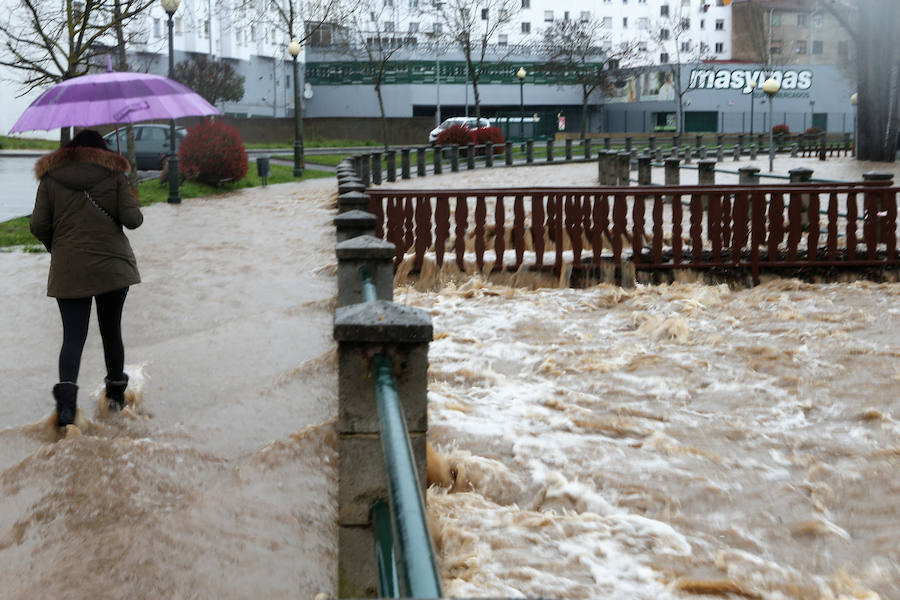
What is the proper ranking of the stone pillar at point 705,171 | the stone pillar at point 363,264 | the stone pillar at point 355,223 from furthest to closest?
1. the stone pillar at point 705,171
2. the stone pillar at point 355,223
3. the stone pillar at point 363,264

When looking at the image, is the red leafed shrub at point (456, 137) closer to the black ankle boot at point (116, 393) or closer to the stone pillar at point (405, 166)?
the stone pillar at point (405, 166)

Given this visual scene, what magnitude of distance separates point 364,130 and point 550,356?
189ft

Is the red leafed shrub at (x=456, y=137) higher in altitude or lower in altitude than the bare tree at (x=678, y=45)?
lower

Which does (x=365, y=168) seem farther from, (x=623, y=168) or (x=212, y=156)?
(x=623, y=168)

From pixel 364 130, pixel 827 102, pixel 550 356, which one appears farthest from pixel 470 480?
pixel 827 102

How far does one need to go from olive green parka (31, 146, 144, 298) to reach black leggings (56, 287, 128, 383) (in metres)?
0.11

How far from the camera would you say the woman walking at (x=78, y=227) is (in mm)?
6121

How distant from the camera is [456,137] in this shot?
40.1 meters

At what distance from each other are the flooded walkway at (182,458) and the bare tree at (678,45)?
61.2m

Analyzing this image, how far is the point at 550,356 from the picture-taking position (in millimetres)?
9320

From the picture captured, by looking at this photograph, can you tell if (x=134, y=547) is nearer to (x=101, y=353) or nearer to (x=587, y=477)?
(x=587, y=477)

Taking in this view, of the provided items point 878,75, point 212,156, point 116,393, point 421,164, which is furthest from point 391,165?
point 116,393

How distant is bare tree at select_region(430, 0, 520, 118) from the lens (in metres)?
53.2

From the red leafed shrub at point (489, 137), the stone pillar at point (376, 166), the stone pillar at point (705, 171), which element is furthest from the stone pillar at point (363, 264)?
the red leafed shrub at point (489, 137)
